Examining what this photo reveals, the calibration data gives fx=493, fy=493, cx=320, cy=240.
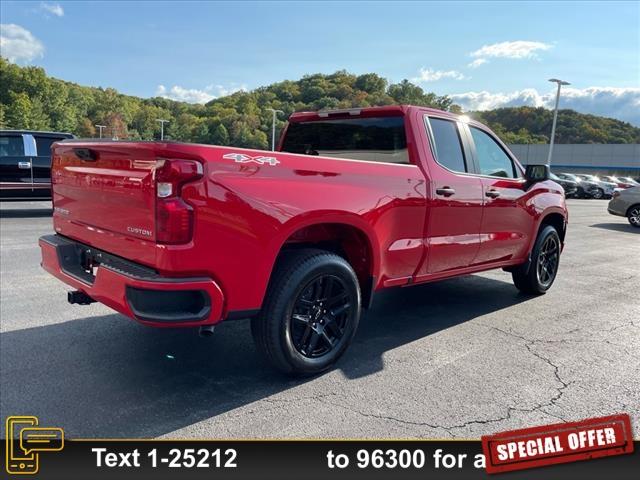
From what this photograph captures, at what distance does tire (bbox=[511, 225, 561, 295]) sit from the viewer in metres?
5.61

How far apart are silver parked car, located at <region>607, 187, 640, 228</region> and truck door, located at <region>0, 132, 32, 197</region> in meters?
16.2

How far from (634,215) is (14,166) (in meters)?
16.8

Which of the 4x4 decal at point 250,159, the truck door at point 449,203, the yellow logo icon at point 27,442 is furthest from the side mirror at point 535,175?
the yellow logo icon at point 27,442

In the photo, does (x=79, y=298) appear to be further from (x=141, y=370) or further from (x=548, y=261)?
(x=548, y=261)

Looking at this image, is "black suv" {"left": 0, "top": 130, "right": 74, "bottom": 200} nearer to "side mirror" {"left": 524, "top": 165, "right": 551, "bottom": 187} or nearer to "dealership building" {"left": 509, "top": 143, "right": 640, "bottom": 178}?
"side mirror" {"left": 524, "top": 165, "right": 551, "bottom": 187}

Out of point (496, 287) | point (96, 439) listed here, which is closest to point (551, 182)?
point (496, 287)

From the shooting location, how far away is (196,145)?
2.61m

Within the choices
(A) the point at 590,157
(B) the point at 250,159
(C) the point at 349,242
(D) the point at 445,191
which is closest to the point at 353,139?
(D) the point at 445,191

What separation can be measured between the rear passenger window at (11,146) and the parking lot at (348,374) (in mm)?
6875

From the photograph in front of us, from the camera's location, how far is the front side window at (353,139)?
416cm

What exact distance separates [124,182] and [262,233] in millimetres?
844

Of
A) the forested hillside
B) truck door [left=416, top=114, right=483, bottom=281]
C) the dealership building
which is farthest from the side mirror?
the dealership building

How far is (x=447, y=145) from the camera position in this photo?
4391 mm

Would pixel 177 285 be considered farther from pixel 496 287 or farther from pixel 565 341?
pixel 496 287
